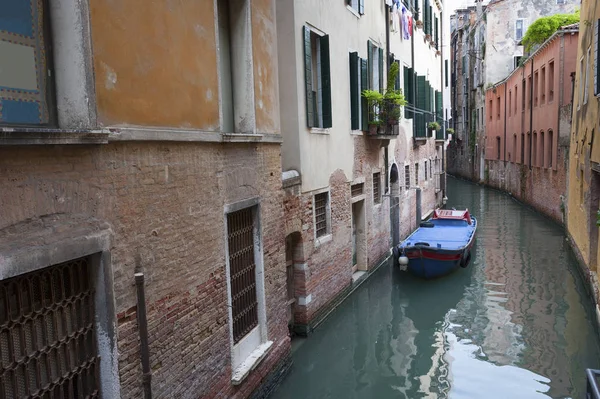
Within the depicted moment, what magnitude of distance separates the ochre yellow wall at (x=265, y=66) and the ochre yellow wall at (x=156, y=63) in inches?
39.5

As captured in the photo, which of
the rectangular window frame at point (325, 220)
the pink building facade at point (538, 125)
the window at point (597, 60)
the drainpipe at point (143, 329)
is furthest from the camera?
the pink building facade at point (538, 125)

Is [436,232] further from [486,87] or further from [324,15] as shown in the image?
[486,87]

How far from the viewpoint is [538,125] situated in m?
21.3

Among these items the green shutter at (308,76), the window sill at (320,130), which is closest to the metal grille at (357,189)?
the window sill at (320,130)

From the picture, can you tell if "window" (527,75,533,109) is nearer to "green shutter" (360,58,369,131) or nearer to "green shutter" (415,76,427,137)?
"green shutter" (415,76,427,137)

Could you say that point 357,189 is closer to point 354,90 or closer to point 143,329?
point 354,90

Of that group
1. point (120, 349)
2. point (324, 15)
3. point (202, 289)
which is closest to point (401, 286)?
point (324, 15)

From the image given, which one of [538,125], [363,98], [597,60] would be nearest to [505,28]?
[538,125]

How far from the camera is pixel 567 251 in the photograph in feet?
46.8

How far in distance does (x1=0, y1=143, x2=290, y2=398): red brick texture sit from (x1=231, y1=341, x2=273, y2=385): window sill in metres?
0.10

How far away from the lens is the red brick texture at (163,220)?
124 inches

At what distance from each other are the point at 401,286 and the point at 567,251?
5905 mm

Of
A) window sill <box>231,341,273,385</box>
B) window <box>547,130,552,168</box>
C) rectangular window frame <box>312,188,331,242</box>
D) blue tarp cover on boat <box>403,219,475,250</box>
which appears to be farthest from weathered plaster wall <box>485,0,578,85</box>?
window sill <box>231,341,273,385</box>

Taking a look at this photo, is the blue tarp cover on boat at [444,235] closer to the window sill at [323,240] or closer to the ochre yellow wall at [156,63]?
the window sill at [323,240]
